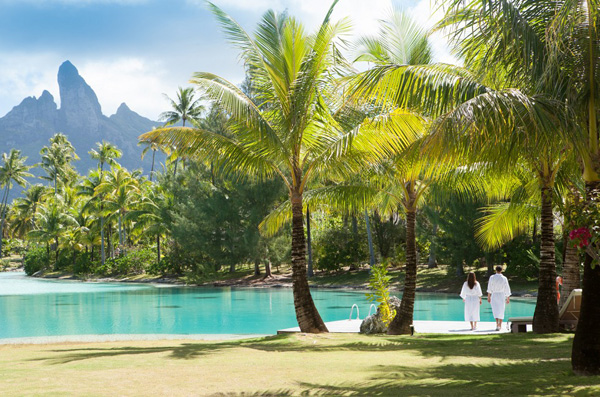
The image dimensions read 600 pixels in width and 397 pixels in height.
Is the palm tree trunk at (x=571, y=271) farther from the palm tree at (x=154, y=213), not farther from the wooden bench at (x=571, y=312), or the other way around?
the palm tree at (x=154, y=213)

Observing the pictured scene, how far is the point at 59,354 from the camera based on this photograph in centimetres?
838

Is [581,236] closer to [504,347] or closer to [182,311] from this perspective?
[504,347]

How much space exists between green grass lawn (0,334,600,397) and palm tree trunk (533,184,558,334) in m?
1.16

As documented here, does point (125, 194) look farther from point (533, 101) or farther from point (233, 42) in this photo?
point (533, 101)

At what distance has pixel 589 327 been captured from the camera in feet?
18.0

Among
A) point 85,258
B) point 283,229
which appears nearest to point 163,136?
point 283,229

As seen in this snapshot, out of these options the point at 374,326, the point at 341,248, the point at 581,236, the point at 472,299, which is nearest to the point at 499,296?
the point at 472,299

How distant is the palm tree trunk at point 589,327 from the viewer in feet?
17.6

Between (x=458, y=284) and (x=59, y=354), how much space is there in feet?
73.4

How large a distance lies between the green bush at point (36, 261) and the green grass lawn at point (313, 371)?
170 feet

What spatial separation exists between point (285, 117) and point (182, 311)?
42.5ft

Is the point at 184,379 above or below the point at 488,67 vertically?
below

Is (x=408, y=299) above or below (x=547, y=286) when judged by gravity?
below

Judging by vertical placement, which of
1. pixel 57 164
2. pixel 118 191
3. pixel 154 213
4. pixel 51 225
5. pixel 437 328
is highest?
pixel 57 164
